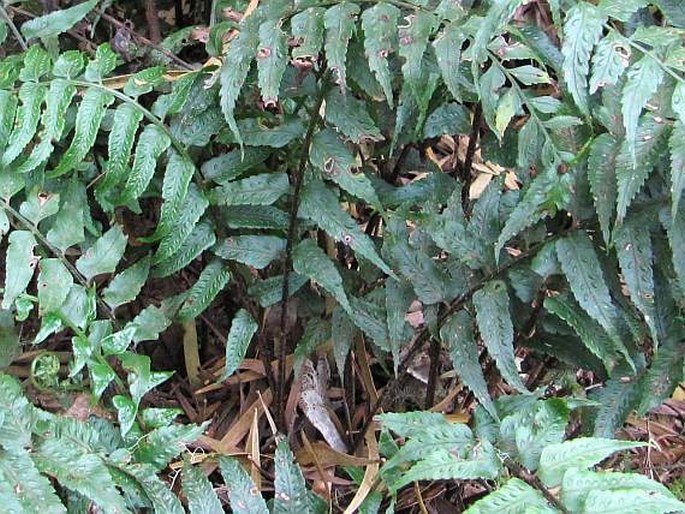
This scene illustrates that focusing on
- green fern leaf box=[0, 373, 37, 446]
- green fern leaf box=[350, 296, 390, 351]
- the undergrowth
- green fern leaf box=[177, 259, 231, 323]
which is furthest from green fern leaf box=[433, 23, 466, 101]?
green fern leaf box=[0, 373, 37, 446]

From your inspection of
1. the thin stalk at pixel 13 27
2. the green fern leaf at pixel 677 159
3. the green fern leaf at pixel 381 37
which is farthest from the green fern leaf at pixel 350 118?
the thin stalk at pixel 13 27

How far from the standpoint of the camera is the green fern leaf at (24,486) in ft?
3.65

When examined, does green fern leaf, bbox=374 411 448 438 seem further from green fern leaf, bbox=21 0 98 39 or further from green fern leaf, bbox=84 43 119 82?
green fern leaf, bbox=21 0 98 39

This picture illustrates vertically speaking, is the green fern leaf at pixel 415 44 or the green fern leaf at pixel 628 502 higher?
the green fern leaf at pixel 415 44

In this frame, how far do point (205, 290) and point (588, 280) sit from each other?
2.11 ft

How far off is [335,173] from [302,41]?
8.2 inches

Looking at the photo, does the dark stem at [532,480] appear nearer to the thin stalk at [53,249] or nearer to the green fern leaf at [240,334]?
the green fern leaf at [240,334]

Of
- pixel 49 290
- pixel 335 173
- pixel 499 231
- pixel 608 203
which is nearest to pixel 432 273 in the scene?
pixel 499 231

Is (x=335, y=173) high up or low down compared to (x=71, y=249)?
up

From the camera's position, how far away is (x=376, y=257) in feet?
4.47

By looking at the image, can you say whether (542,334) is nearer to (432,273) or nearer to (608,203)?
(432,273)

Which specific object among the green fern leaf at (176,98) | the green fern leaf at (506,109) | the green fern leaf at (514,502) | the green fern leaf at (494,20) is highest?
the green fern leaf at (494,20)

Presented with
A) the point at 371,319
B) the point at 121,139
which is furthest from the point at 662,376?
the point at 121,139

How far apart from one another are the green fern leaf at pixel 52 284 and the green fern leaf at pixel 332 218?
1.32 ft
